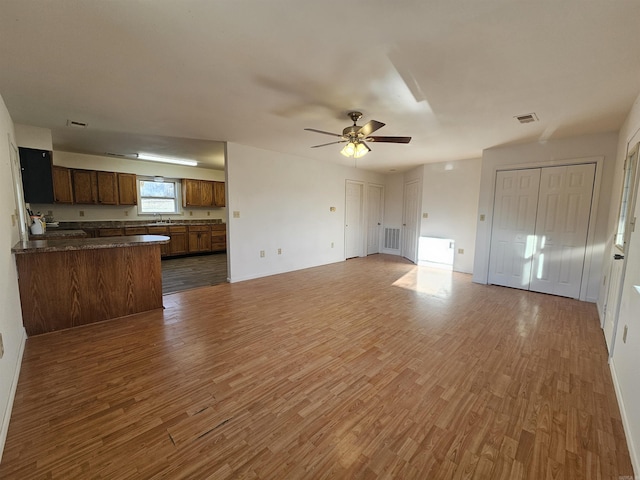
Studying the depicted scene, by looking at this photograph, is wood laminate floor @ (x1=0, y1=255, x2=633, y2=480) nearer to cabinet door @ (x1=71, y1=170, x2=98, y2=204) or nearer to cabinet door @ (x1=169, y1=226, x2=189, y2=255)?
cabinet door @ (x1=169, y1=226, x2=189, y2=255)

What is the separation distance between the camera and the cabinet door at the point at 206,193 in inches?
284

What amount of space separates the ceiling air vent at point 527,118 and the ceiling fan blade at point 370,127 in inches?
67.6

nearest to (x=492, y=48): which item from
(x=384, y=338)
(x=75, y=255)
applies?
(x=384, y=338)

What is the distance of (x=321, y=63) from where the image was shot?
6.52 ft

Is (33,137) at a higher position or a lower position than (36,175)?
higher

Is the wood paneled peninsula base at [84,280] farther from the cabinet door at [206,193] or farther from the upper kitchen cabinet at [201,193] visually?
the cabinet door at [206,193]

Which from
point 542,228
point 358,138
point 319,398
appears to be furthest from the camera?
point 542,228

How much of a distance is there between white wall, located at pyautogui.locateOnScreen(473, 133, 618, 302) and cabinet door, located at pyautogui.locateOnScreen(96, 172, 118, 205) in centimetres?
745

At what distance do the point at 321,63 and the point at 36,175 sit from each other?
4.27 m

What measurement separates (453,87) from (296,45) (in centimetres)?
143

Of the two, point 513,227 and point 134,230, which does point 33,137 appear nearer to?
point 134,230

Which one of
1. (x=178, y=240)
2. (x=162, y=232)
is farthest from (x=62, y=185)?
(x=178, y=240)

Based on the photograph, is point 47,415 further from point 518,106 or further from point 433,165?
point 433,165

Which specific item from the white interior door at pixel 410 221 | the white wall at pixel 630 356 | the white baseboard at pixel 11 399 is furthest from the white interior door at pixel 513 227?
the white baseboard at pixel 11 399
